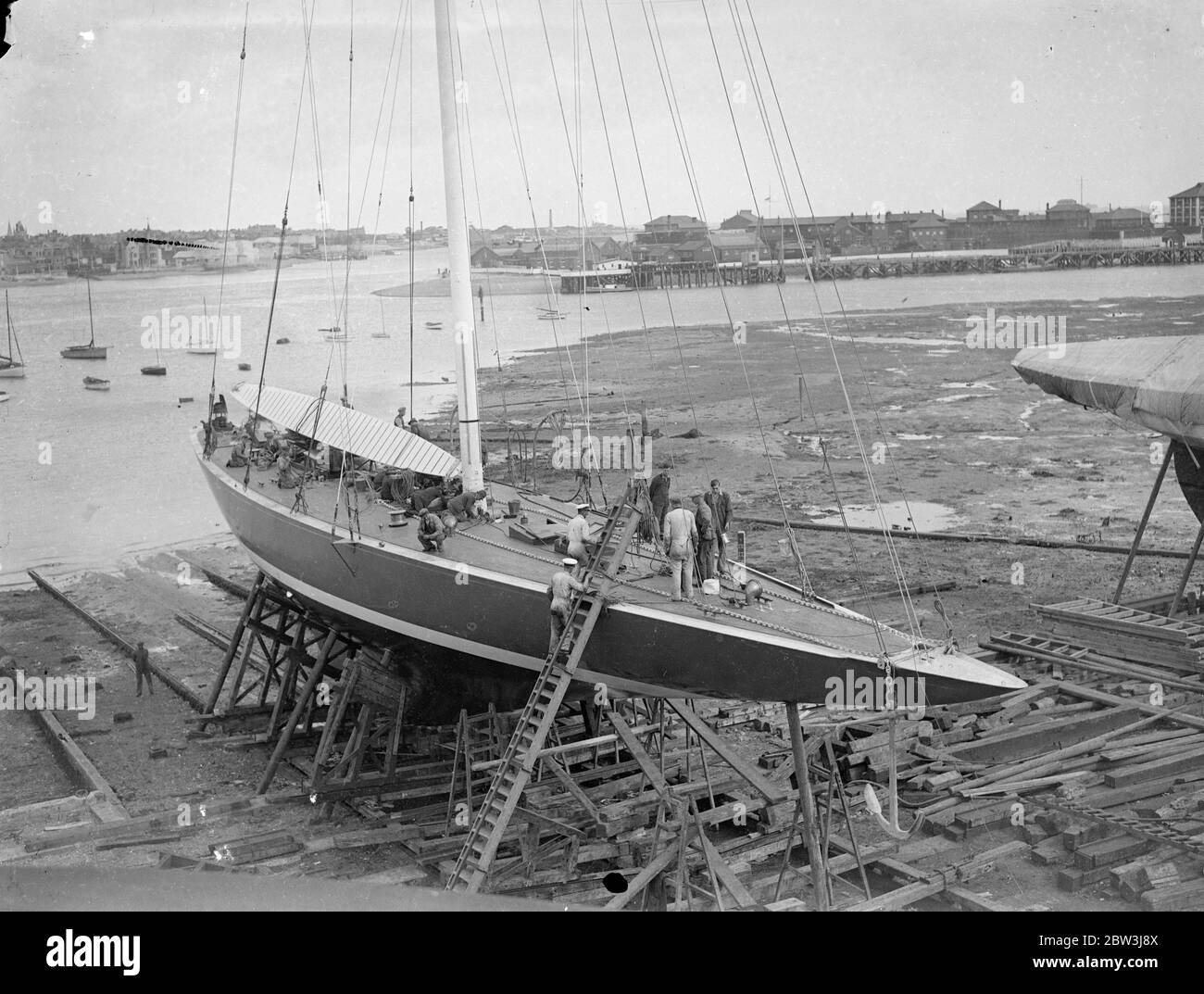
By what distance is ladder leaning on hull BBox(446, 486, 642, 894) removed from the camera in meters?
10.0

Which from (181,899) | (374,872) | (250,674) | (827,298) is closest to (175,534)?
(250,674)

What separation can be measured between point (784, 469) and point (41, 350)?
64.9 metres

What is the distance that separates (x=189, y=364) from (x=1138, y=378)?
68.6 m

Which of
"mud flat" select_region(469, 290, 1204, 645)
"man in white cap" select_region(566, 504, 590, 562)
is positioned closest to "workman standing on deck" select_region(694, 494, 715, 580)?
"man in white cap" select_region(566, 504, 590, 562)

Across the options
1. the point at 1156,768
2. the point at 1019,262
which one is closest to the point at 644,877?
the point at 1156,768

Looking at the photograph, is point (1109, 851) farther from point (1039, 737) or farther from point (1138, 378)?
point (1138, 378)

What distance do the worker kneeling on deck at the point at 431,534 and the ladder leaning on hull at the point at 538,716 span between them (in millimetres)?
2183

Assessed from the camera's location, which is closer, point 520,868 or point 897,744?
point 520,868

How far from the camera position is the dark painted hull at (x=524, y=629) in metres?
10.5

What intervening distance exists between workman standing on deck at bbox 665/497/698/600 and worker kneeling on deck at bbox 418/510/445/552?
105 inches

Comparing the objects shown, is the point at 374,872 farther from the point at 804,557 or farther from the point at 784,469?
the point at 784,469

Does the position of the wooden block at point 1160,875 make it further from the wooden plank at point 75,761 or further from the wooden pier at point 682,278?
the wooden pier at point 682,278

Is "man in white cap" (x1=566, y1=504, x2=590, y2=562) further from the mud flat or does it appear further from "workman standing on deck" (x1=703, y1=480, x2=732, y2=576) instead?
the mud flat
